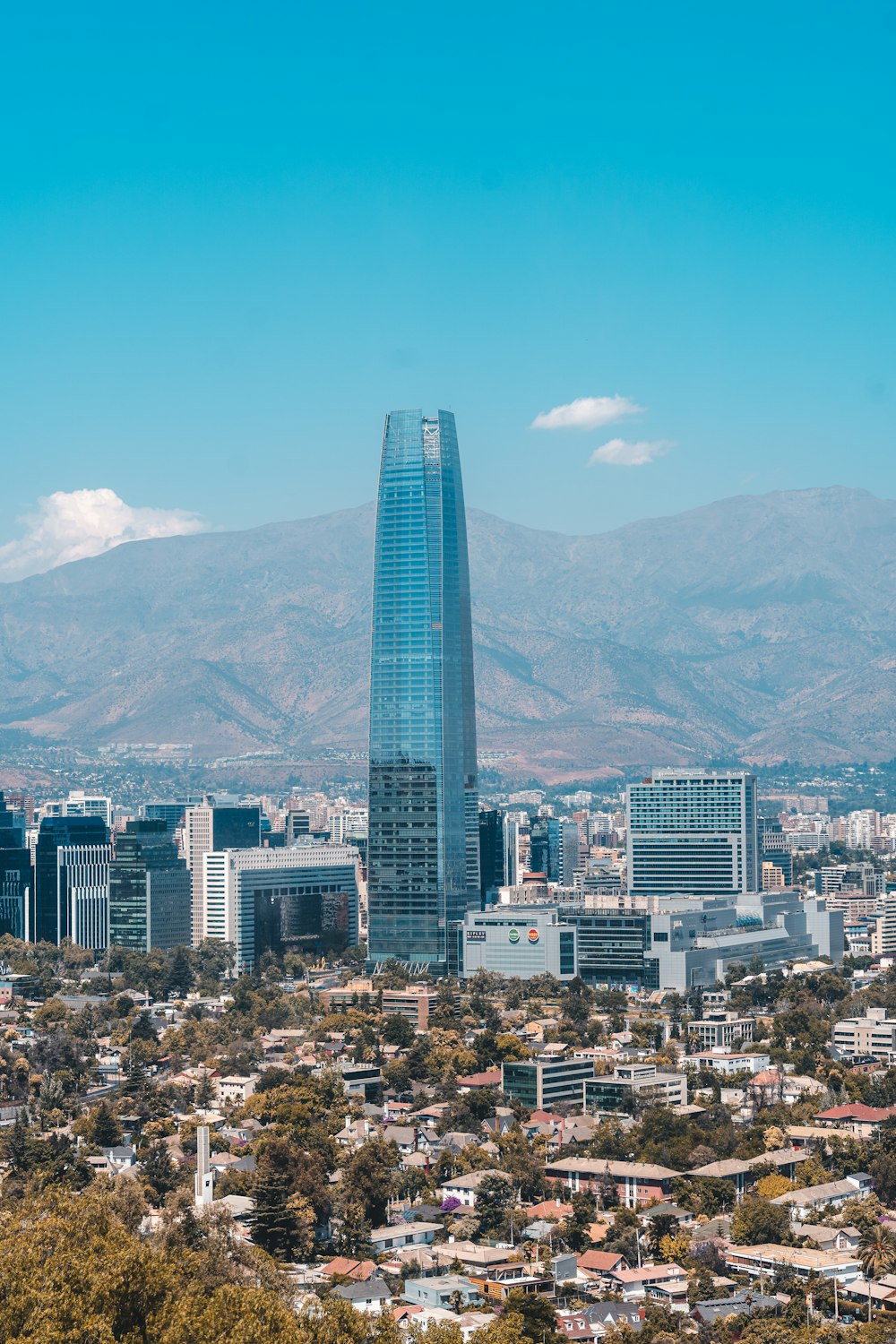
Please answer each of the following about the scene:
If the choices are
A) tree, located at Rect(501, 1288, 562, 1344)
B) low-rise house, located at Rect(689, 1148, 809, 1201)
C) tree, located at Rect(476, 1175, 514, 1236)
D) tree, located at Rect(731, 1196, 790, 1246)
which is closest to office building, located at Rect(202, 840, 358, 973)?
low-rise house, located at Rect(689, 1148, 809, 1201)

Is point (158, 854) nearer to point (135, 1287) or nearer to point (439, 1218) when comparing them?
point (439, 1218)

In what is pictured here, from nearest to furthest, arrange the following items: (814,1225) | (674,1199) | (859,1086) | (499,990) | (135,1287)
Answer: (135,1287) < (814,1225) < (674,1199) < (859,1086) < (499,990)

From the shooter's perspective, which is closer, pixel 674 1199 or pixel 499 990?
pixel 674 1199

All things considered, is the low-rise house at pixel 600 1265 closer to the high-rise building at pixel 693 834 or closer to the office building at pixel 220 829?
the high-rise building at pixel 693 834

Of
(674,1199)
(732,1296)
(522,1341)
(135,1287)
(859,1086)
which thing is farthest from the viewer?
(859,1086)

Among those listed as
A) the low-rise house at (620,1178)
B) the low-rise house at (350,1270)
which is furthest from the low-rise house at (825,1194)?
the low-rise house at (350,1270)

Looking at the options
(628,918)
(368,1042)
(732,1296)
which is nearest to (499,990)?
(628,918)

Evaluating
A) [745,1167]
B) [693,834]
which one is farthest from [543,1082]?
[693,834]

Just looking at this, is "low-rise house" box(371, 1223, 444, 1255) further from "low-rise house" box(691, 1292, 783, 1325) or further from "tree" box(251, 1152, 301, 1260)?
"low-rise house" box(691, 1292, 783, 1325)
